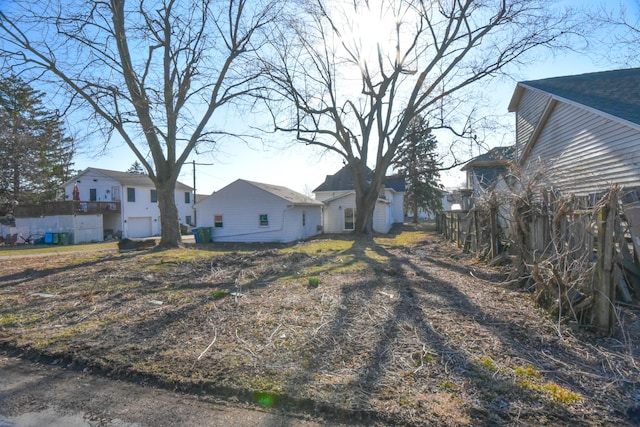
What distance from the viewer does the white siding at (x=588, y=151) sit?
7945mm

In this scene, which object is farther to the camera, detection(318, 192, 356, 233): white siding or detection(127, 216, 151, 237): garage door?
detection(127, 216, 151, 237): garage door

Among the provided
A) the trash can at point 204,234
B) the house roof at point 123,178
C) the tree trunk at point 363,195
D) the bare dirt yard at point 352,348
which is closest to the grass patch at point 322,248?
the tree trunk at point 363,195

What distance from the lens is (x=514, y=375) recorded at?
3133 millimetres

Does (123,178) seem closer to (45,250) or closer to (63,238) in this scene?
(63,238)

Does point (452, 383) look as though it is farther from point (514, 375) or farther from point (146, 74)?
point (146, 74)

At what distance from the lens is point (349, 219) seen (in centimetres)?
2662

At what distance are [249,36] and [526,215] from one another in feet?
49.4

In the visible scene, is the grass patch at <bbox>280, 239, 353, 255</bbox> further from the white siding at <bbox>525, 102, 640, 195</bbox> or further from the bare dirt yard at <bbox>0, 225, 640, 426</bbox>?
the white siding at <bbox>525, 102, 640, 195</bbox>

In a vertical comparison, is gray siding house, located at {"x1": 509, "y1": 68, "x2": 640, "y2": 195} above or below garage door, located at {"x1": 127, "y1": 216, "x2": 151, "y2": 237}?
above

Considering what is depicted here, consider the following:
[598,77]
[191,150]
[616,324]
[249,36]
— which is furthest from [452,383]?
[249,36]

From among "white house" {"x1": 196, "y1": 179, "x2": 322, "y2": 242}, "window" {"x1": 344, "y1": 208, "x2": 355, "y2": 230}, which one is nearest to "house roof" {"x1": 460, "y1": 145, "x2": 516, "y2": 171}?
"window" {"x1": 344, "y1": 208, "x2": 355, "y2": 230}

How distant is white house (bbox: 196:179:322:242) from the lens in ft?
71.7

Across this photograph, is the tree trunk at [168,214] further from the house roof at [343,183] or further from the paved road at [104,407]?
the house roof at [343,183]

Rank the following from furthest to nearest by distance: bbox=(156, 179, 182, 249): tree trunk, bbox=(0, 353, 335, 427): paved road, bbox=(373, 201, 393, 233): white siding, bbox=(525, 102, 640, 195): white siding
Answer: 1. bbox=(373, 201, 393, 233): white siding
2. bbox=(156, 179, 182, 249): tree trunk
3. bbox=(525, 102, 640, 195): white siding
4. bbox=(0, 353, 335, 427): paved road
